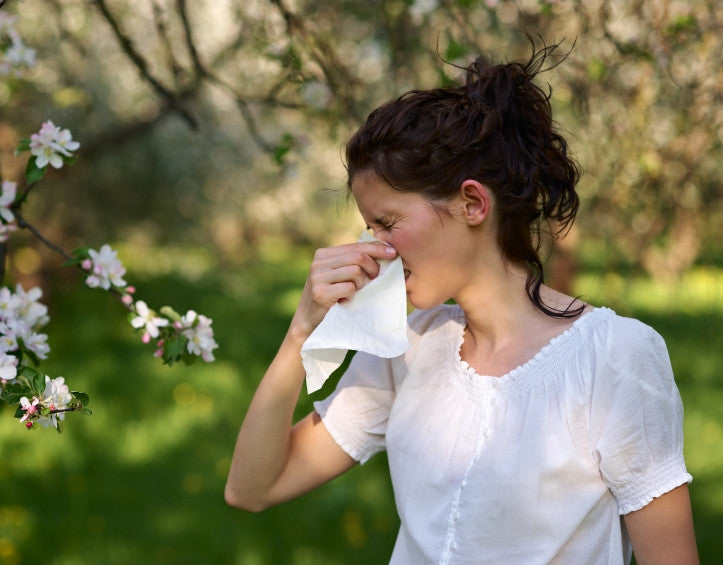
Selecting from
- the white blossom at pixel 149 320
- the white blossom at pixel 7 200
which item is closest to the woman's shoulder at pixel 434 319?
the white blossom at pixel 149 320

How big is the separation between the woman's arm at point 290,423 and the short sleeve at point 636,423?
0.46 meters

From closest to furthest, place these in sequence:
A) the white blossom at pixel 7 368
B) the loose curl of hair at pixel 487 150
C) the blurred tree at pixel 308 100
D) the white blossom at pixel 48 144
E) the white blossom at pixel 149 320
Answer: the white blossom at pixel 7 368
the loose curl of hair at pixel 487 150
the white blossom at pixel 48 144
the white blossom at pixel 149 320
the blurred tree at pixel 308 100

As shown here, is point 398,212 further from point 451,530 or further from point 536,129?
point 451,530

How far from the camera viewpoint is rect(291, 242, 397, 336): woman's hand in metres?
1.74

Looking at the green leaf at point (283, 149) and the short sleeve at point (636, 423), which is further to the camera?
the green leaf at point (283, 149)

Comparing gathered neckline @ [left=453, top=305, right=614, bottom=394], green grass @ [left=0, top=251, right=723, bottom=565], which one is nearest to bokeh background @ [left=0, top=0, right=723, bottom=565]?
green grass @ [left=0, top=251, right=723, bottom=565]

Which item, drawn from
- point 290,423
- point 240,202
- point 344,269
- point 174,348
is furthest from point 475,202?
point 240,202

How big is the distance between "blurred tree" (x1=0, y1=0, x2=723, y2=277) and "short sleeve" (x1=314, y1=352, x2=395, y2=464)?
407 mm

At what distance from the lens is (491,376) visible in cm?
178

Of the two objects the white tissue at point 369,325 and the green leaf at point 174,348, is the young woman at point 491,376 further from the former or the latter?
the green leaf at point 174,348

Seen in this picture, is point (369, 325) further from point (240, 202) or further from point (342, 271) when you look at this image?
point (240, 202)

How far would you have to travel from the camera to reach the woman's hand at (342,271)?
68.6 inches

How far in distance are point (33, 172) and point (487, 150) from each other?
923mm

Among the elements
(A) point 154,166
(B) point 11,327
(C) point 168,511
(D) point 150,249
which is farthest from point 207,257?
(B) point 11,327
